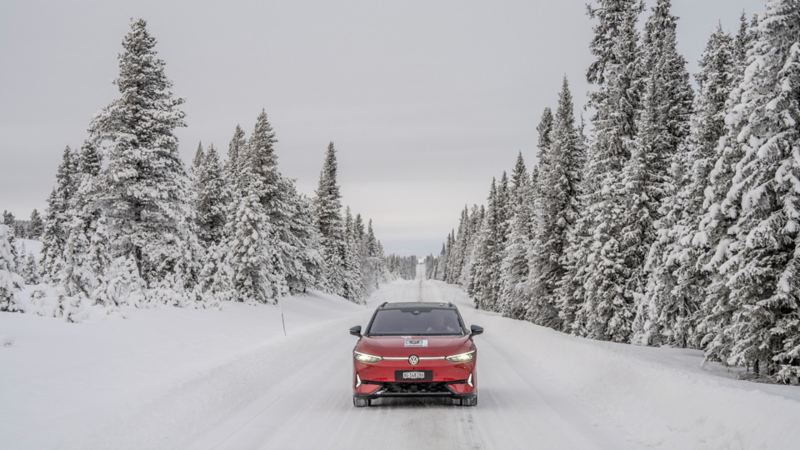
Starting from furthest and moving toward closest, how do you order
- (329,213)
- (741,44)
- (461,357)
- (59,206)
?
(329,213)
(59,206)
(741,44)
(461,357)

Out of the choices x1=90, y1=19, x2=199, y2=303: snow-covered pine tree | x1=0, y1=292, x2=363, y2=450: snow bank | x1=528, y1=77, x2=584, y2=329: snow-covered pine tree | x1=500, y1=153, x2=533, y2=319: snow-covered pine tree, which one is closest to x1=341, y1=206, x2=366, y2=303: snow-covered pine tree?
x1=500, y1=153, x2=533, y2=319: snow-covered pine tree

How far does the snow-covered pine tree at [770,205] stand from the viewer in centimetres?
1318

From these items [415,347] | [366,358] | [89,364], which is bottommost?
[89,364]

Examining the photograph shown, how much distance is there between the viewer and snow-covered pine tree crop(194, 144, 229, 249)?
136 ft

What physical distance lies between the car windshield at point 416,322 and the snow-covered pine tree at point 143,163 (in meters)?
18.7

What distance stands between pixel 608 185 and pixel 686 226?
7.73 m

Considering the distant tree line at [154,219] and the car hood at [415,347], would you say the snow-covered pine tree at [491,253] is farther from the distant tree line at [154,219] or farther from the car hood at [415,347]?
Answer: the car hood at [415,347]

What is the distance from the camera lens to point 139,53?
28.8 meters

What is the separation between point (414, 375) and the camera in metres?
9.30

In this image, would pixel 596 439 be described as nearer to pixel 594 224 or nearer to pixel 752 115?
pixel 752 115

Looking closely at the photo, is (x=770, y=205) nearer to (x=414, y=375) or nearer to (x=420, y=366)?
(x=420, y=366)

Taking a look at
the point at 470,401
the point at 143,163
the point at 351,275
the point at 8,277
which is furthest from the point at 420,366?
the point at 351,275

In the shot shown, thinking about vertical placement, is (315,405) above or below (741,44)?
below

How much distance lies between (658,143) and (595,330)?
8927 mm
